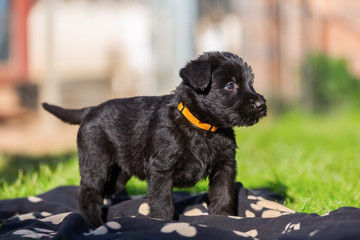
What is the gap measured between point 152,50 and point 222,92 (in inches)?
266

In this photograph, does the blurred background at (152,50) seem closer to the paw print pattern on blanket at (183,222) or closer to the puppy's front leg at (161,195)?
the paw print pattern on blanket at (183,222)

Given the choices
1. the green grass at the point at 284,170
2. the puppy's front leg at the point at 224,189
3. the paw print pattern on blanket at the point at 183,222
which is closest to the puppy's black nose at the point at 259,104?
the puppy's front leg at the point at 224,189

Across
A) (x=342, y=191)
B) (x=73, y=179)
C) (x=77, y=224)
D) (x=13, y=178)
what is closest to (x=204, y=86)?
(x=77, y=224)

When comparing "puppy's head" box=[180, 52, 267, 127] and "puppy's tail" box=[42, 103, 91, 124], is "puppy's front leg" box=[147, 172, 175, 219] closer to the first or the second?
"puppy's head" box=[180, 52, 267, 127]

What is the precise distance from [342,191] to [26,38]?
9100 mm

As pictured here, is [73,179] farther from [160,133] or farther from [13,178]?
[160,133]

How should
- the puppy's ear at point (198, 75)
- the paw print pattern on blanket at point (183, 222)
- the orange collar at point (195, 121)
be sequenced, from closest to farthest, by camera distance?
1. the paw print pattern on blanket at point (183, 222)
2. the puppy's ear at point (198, 75)
3. the orange collar at point (195, 121)

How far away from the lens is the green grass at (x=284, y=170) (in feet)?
12.1

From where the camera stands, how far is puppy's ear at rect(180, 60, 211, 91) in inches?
116

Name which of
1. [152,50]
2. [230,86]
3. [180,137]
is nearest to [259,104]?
[230,86]

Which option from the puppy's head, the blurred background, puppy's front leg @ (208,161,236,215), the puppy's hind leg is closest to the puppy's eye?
the puppy's head

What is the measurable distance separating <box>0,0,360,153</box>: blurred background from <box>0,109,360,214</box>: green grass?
1.32 metres

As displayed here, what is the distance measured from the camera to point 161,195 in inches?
118

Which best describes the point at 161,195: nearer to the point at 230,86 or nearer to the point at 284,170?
the point at 230,86
